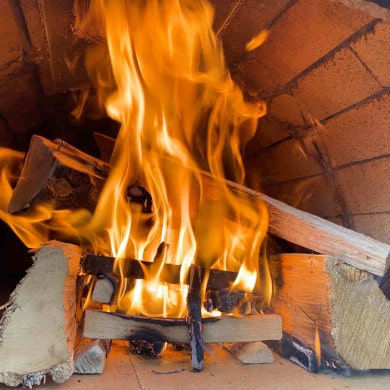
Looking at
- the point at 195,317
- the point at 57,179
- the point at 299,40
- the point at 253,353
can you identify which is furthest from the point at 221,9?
the point at 253,353

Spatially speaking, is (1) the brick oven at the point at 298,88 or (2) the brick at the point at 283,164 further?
(2) the brick at the point at 283,164

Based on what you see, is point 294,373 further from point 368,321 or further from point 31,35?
point 31,35

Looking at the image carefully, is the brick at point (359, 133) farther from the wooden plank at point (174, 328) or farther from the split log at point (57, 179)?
the split log at point (57, 179)

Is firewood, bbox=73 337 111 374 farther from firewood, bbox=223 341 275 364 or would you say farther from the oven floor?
firewood, bbox=223 341 275 364

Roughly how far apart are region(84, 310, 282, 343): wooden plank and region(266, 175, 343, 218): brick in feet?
2.35

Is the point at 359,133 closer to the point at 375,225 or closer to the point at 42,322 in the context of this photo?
the point at 375,225

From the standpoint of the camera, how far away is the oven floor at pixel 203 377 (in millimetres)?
1167

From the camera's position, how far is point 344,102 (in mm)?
1663

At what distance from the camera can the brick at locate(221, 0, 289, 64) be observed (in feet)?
5.00

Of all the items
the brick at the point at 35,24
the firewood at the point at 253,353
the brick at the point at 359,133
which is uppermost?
the brick at the point at 35,24

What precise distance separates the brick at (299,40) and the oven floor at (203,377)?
1109 mm

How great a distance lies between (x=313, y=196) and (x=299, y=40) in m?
0.76

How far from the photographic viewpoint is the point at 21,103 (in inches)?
75.8

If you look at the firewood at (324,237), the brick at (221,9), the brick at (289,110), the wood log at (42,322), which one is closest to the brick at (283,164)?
the brick at (289,110)
